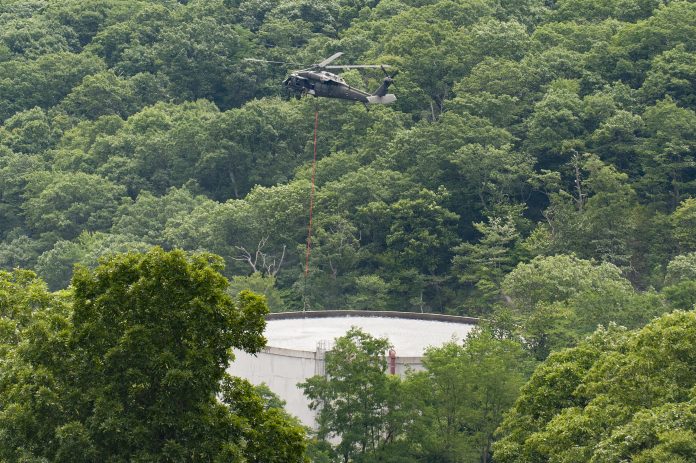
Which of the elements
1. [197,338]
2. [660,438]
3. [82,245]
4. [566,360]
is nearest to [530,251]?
[82,245]

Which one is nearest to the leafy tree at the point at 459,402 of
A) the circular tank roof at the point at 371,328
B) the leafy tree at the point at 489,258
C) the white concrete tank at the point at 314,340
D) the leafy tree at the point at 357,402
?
the leafy tree at the point at 357,402

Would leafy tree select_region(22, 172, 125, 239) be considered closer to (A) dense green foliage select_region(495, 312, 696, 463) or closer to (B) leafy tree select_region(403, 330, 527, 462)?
(B) leafy tree select_region(403, 330, 527, 462)

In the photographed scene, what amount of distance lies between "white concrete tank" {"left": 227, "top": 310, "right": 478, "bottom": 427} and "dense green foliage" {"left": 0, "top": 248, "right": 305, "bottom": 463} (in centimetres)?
1802

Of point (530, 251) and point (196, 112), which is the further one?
point (196, 112)

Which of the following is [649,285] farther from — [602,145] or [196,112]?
[196,112]

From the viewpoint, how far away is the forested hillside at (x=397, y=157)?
202ft

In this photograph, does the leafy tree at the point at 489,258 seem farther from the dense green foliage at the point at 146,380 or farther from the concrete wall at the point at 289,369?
the dense green foliage at the point at 146,380

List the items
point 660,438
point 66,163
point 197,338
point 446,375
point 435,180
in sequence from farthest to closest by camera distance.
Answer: point 66,163 < point 435,180 < point 446,375 < point 660,438 < point 197,338

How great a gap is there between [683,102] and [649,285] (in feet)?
39.5

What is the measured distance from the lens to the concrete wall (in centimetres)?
4803

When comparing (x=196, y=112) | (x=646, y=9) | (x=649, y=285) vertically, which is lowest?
(x=649, y=285)

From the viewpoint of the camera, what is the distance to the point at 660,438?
105 feet

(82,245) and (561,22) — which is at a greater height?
(561,22)

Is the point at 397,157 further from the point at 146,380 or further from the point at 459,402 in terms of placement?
the point at 146,380
